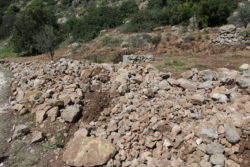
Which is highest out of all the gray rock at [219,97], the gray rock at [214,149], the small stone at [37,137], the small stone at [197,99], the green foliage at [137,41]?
the small stone at [197,99]

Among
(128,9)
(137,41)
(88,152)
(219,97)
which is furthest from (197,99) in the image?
(128,9)

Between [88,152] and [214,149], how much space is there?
8.02ft

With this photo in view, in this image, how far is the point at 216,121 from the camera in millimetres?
4094

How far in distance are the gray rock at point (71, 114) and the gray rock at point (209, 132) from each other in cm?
323

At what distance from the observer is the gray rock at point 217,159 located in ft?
11.2

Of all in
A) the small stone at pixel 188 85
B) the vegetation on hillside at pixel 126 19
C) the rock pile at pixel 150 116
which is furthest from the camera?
the vegetation on hillside at pixel 126 19

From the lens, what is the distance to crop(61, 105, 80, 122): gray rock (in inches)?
214

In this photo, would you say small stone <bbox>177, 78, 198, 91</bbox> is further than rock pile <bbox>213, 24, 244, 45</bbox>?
No

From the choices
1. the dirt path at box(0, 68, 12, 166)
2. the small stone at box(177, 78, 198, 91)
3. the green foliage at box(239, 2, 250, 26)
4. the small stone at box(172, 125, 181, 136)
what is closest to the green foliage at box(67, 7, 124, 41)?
the green foliage at box(239, 2, 250, 26)

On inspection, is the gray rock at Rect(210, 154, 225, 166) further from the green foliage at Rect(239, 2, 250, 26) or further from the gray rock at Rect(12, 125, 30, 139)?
the green foliage at Rect(239, 2, 250, 26)

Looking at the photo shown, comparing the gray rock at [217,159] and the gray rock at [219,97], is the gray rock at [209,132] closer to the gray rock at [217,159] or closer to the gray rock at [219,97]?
the gray rock at [217,159]

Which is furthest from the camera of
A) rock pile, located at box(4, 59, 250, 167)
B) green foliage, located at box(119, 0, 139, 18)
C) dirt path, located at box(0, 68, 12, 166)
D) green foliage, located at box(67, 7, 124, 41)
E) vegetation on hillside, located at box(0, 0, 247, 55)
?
green foliage, located at box(119, 0, 139, 18)

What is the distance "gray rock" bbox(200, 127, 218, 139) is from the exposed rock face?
1.81 m

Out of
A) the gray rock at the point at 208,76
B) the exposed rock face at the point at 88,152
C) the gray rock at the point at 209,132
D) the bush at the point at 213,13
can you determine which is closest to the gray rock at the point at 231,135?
the gray rock at the point at 209,132
